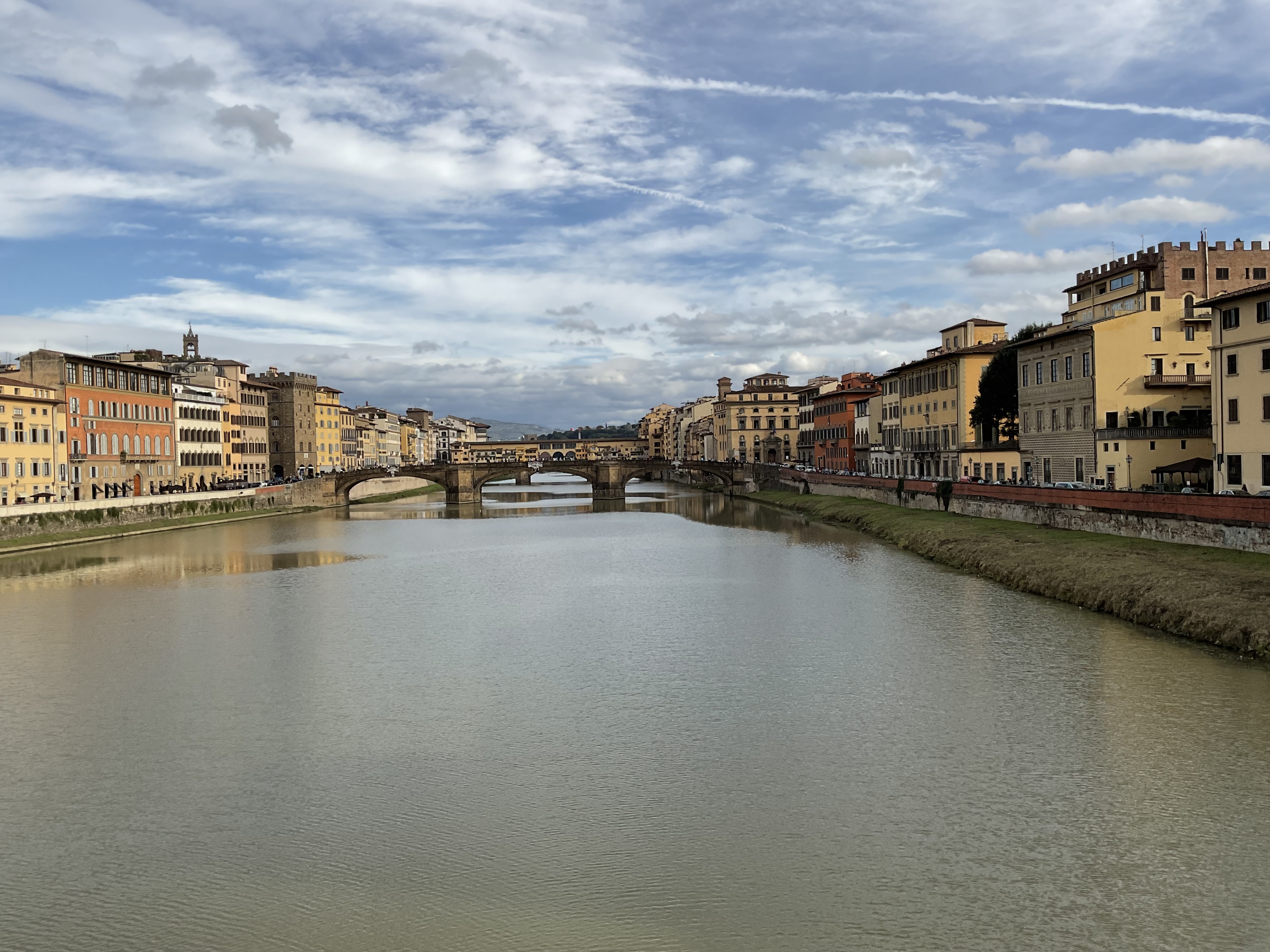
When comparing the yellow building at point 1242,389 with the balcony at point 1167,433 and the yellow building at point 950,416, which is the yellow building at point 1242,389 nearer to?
the balcony at point 1167,433

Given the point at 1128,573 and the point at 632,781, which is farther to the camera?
the point at 1128,573

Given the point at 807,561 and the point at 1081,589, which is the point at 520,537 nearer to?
the point at 807,561

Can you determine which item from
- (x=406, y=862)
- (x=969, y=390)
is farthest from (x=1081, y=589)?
(x=969, y=390)

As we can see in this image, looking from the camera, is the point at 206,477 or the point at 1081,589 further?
the point at 206,477

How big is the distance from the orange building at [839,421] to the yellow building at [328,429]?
50.2m

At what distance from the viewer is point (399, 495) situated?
115688mm

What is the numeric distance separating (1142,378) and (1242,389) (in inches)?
449

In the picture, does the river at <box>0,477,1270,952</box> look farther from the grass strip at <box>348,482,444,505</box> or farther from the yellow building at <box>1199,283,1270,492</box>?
the grass strip at <box>348,482,444,505</box>

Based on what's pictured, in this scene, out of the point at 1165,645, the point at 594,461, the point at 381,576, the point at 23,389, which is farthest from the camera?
the point at 594,461

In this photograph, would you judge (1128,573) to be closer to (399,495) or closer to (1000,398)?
(1000,398)

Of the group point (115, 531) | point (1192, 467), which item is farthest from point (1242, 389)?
point (115, 531)

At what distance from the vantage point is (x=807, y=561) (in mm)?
42500

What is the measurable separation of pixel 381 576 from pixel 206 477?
54172 millimetres

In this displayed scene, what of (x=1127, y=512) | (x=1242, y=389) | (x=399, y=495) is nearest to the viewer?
(x=1127, y=512)
